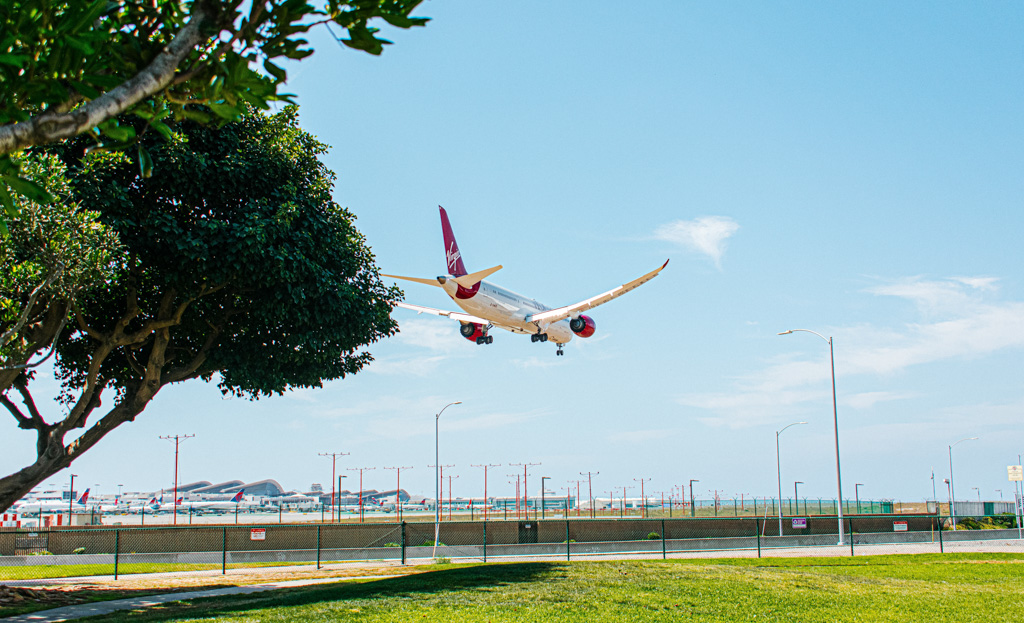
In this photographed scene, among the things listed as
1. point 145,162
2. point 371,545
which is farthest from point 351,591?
point 371,545

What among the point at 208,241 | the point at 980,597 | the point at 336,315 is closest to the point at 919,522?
the point at 980,597

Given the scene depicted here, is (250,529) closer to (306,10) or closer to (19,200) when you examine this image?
(19,200)

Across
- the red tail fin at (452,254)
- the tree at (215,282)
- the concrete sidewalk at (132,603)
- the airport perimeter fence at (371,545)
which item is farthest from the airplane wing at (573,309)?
the concrete sidewalk at (132,603)

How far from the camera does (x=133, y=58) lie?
6555 millimetres

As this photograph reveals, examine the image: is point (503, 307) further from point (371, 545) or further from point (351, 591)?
point (351, 591)

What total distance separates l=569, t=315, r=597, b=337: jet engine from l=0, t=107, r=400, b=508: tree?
16.8 meters

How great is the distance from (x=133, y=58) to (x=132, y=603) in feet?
60.2

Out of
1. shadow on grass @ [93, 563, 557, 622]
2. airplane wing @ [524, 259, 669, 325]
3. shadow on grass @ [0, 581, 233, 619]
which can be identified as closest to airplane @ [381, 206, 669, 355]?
airplane wing @ [524, 259, 669, 325]

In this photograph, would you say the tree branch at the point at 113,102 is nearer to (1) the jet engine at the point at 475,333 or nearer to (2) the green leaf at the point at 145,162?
(2) the green leaf at the point at 145,162

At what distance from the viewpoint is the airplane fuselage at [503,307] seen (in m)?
39.3

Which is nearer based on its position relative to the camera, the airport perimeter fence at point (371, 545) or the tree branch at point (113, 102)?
the tree branch at point (113, 102)

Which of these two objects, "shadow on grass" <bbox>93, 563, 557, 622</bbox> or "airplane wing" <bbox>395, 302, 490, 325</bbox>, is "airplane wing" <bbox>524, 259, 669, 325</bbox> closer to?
"airplane wing" <bbox>395, 302, 490, 325</bbox>

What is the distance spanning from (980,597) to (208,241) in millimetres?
22235

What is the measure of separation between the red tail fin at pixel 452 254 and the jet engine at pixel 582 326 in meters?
6.49
